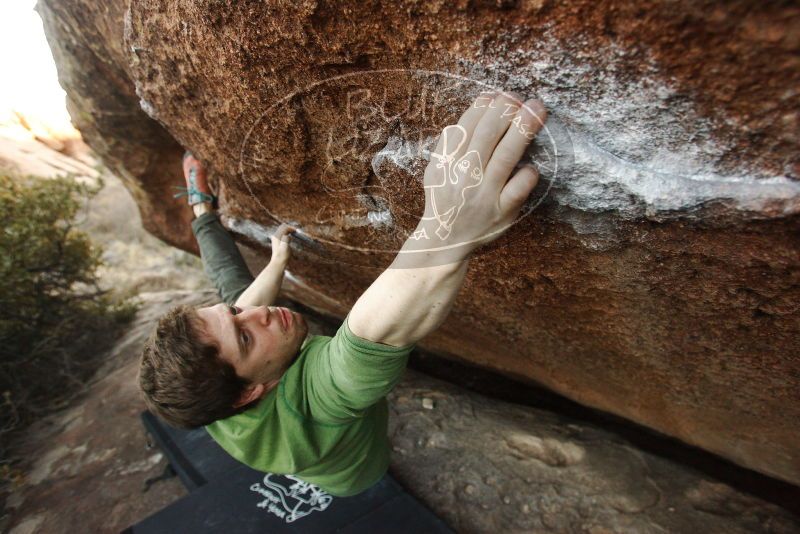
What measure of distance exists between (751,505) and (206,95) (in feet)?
7.95

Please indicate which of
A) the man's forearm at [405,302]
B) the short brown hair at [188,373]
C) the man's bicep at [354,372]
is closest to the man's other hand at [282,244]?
the short brown hair at [188,373]

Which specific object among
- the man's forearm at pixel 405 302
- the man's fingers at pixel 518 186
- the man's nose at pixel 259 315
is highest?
the man's fingers at pixel 518 186

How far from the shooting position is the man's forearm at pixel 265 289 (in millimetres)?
1840

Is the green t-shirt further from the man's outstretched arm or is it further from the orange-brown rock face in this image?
the orange-brown rock face

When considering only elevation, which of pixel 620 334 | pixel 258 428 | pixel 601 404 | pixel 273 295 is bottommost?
pixel 601 404

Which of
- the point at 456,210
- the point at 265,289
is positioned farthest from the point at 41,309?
the point at 456,210

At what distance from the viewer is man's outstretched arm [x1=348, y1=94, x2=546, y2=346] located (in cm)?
85

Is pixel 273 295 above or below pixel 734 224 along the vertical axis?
below

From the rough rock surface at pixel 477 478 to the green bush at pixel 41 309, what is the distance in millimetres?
518

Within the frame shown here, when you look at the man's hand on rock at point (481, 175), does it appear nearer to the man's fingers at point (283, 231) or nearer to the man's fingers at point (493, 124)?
the man's fingers at point (493, 124)

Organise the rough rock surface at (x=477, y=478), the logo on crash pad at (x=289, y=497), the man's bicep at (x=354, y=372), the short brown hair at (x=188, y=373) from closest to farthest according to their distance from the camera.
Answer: the man's bicep at (x=354, y=372), the short brown hair at (x=188, y=373), the rough rock surface at (x=477, y=478), the logo on crash pad at (x=289, y=497)

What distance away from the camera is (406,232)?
1.47m

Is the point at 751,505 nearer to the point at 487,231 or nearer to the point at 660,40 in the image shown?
the point at 487,231

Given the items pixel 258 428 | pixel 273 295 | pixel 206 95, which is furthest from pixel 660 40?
pixel 273 295
